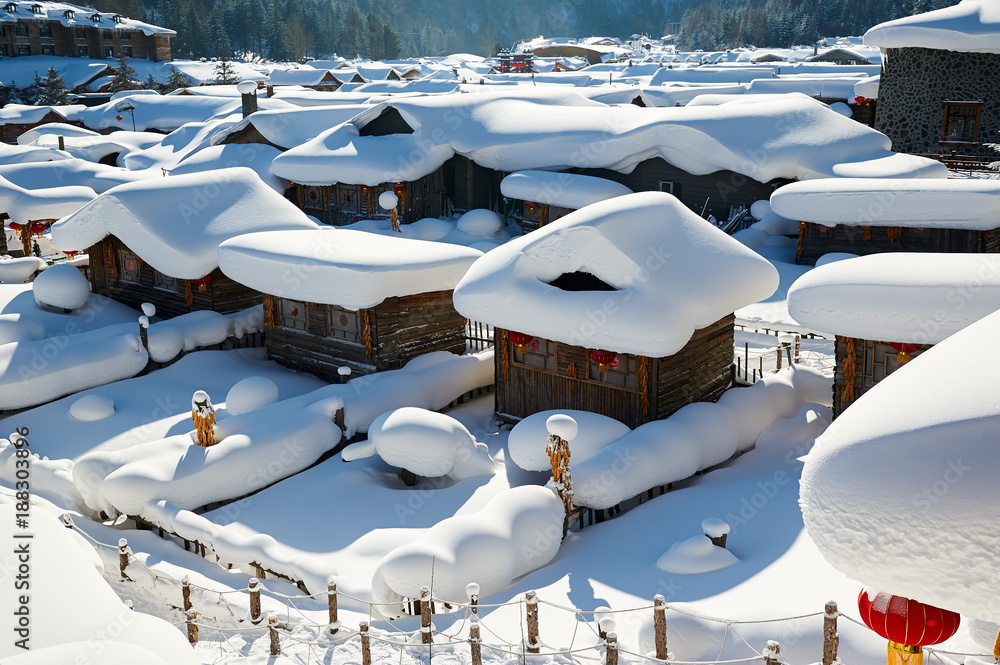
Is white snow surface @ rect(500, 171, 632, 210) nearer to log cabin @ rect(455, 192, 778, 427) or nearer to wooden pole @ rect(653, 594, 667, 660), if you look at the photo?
log cabin @ rect(455, 192, 778, 427)

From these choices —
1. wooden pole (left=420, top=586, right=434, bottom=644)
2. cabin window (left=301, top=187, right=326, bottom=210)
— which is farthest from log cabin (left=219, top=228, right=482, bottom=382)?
cabin window (left=301, top=187, right=326, bottom=210)

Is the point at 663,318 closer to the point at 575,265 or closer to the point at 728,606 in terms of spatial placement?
the point at 575,265

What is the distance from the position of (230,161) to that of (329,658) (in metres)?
25.3

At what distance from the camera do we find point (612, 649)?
9.12m

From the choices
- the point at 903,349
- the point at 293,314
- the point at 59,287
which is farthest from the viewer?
the point at 59,287

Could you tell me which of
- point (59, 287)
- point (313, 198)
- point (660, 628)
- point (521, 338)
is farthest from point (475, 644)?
point (313, 198)

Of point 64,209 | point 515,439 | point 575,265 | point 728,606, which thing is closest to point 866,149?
point 575,265

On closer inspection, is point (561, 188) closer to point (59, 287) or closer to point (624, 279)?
point (624, 279)

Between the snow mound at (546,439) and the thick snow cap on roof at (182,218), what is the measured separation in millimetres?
9762

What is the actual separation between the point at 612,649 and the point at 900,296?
6853mm

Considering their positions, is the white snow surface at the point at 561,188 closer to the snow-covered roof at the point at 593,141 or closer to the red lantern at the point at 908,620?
the snow-covered roof at the point at 593,141

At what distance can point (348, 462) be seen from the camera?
1545 centimetres

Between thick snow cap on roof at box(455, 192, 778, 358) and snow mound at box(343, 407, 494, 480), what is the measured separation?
2.06m

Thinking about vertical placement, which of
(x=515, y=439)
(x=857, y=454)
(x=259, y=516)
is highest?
(x=857, y=454)
